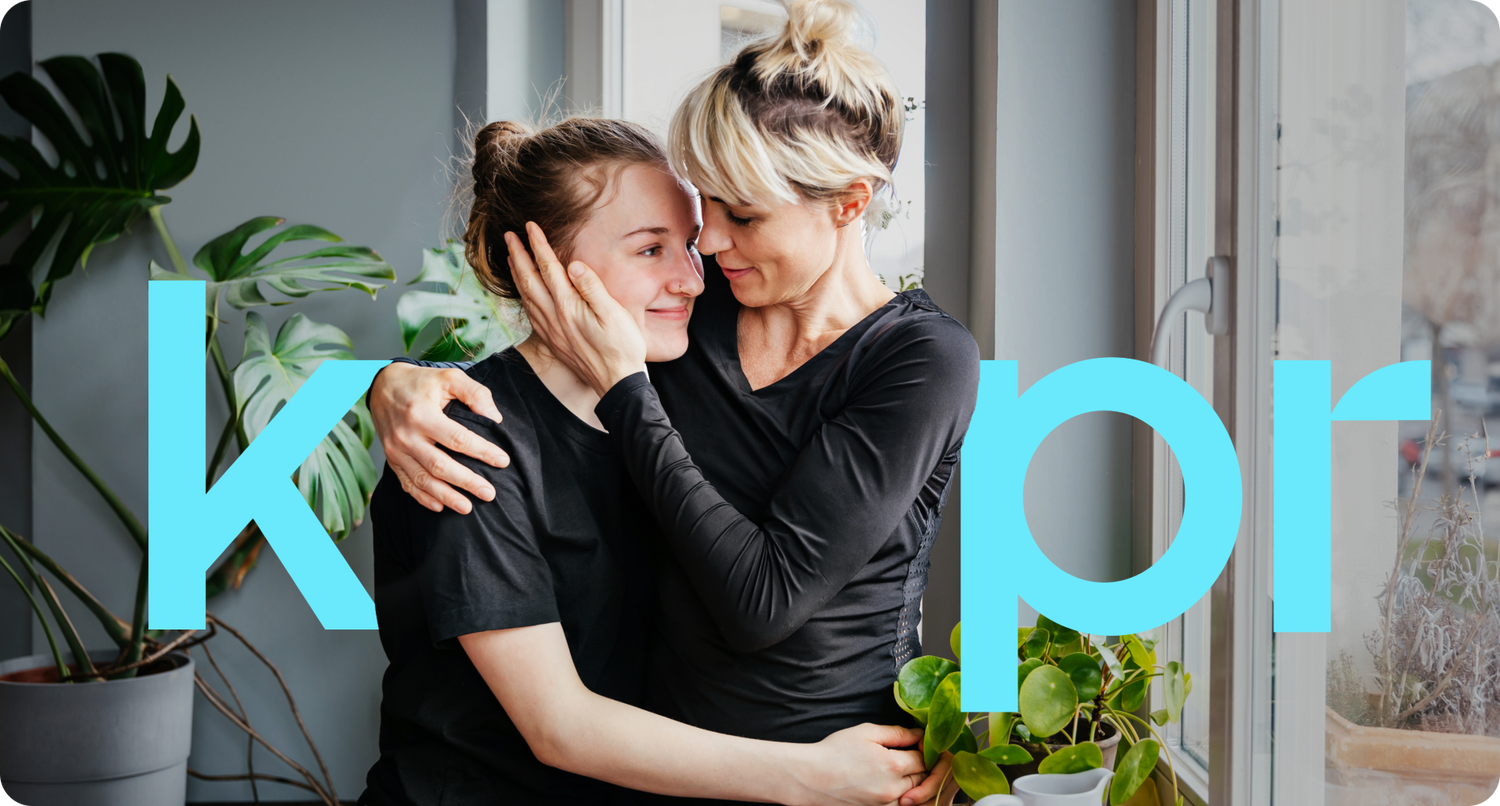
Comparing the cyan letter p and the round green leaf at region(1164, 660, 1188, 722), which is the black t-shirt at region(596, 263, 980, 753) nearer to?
the cyan letter p

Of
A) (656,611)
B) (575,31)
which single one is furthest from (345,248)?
(656,611)

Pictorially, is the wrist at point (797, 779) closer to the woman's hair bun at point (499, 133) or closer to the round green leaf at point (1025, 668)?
the round green leaf at point (1025, 668)

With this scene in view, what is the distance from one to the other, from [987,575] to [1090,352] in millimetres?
374

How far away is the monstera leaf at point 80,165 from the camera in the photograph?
1.82 m

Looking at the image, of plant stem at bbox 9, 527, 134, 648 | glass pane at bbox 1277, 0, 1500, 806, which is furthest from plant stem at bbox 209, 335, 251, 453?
glass pane at bbox 1277, 0, 1500, 806

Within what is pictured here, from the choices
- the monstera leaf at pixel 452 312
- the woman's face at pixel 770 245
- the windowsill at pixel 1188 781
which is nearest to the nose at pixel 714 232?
the woman's face at pixel 770 245

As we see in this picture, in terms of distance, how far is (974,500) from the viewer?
0.95 meters

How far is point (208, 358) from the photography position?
1970mm

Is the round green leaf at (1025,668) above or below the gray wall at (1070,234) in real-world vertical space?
below

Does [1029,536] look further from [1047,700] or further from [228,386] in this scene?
[228,386]

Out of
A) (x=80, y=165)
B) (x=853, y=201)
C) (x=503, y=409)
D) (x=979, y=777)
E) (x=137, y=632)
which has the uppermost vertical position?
(x=80, y=165)

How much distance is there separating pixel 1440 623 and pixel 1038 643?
1.15 feet

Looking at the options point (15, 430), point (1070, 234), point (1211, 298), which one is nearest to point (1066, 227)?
point (1070, 234)

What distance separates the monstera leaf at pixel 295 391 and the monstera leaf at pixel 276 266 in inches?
2.6
